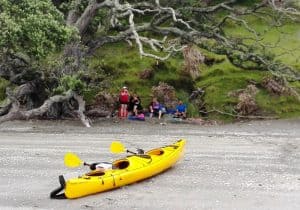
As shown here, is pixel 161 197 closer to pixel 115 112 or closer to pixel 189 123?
pixel 189 123

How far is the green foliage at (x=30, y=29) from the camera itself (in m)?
26.5

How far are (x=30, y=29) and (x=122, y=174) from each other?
13039 millimetres

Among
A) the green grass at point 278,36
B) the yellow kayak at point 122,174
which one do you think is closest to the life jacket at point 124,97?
the green grass at point 278,36

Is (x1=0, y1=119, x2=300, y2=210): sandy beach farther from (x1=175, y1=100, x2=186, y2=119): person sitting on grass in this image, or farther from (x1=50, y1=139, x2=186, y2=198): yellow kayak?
(x1=175, y1=100, x2=186, y2=119): person sitting on grass

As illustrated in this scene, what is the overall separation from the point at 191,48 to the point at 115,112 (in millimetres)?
6801

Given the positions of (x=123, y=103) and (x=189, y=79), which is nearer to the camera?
(x=123, y=103)

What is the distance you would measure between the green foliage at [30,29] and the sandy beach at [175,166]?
3700 mm

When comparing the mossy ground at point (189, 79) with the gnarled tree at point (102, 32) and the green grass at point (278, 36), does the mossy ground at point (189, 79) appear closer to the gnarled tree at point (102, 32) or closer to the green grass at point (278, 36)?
the green grass at point (278, 36)

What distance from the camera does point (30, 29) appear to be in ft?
87.9

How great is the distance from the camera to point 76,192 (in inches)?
588

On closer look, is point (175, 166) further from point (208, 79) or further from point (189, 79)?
point (208, 79)

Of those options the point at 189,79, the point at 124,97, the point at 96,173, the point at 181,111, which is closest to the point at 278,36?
the point at 189,79

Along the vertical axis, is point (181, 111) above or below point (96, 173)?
above

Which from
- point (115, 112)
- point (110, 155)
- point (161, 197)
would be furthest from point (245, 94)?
point (161, 197)
